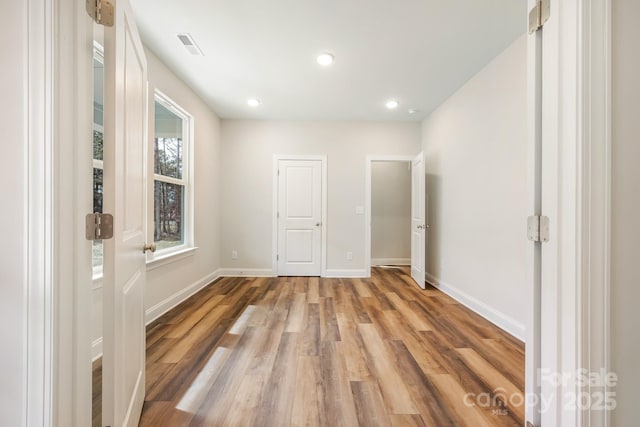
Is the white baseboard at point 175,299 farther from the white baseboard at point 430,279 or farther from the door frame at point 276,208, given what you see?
the white baseboard at point 430,279

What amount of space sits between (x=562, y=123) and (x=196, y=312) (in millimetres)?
3127

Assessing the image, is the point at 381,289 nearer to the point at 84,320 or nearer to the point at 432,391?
the point at 432,391

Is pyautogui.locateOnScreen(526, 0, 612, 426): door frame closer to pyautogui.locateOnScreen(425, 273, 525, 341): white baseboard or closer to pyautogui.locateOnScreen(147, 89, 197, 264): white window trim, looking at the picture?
pyautogui.locateOnScreen(425, 273, 525, 341): white baseboard

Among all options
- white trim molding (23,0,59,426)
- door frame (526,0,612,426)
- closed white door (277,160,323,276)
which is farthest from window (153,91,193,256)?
door frame (526,0,612,426)

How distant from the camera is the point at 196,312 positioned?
280 cm

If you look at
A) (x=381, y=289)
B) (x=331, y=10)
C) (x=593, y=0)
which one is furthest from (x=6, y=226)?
(x=381, y=289)

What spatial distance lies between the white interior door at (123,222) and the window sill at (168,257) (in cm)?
136

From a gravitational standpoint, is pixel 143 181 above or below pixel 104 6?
below

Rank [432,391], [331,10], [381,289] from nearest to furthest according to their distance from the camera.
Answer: [432,391] → [331,10] → [381,289]

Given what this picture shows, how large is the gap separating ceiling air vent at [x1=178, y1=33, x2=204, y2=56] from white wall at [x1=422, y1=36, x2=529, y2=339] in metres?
2.79

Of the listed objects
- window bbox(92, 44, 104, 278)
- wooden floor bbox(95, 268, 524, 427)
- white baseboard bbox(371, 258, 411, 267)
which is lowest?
wooden floor bbox(95, 268, 524, 427)

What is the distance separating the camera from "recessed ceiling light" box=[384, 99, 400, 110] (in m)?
3.60

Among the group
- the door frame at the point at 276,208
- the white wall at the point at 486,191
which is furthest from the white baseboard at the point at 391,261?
the white wall at the point at 486,191

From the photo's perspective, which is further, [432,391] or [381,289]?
[381,289]
